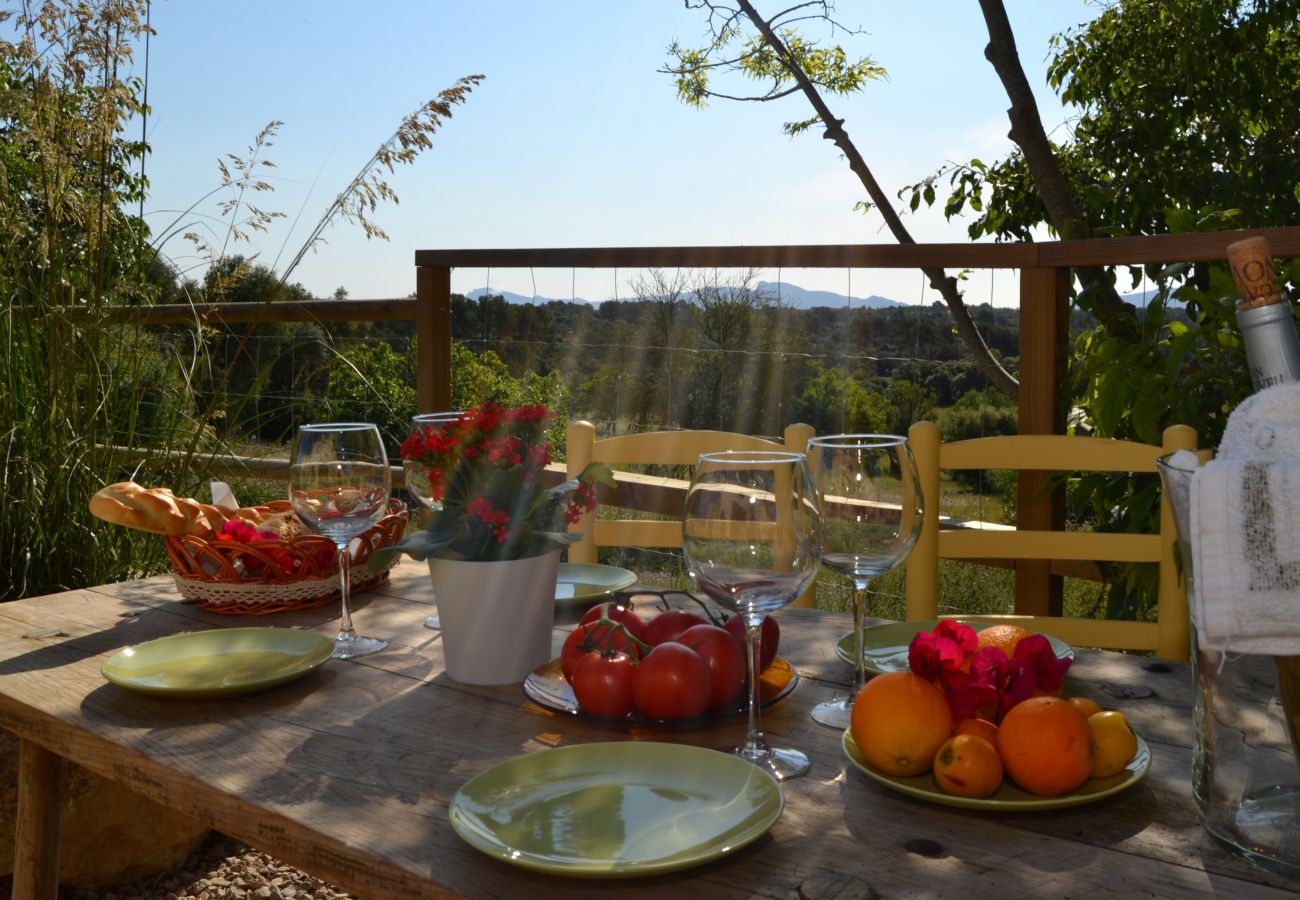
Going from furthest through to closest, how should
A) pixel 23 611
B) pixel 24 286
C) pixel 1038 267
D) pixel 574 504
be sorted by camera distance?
pixel 24 286, pixel 1038 267, pixel 23 611, pixel 574 504

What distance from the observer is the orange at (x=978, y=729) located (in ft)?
2.64

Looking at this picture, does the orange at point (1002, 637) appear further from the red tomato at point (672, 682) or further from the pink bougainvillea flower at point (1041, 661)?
the red tomato at point (672, 682)

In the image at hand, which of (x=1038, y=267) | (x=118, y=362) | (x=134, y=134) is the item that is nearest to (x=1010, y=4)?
(x=1038, y=267)

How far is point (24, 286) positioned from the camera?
2596 millimetres

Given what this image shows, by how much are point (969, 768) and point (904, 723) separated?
0.05m

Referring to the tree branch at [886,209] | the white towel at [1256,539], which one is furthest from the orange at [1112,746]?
the tree branch at [886,209]

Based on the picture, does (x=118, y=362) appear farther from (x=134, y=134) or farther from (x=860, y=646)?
(x=860, y=646)

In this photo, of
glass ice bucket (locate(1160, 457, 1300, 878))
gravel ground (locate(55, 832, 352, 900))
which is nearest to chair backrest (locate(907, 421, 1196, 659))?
glass ice bucket (locate(1160, 457, 1300, 878))

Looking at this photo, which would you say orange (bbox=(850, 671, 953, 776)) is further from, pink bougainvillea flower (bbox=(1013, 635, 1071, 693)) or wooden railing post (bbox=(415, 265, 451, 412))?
wooden railing post (bbox=(415, 265, 451, 412))

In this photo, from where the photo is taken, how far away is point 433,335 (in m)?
3.25

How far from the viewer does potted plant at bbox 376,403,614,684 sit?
42.3 inches

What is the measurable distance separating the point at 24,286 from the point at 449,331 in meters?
1.10

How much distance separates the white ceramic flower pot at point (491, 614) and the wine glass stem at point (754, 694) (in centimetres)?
28

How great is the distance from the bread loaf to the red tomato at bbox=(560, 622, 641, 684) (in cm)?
63
